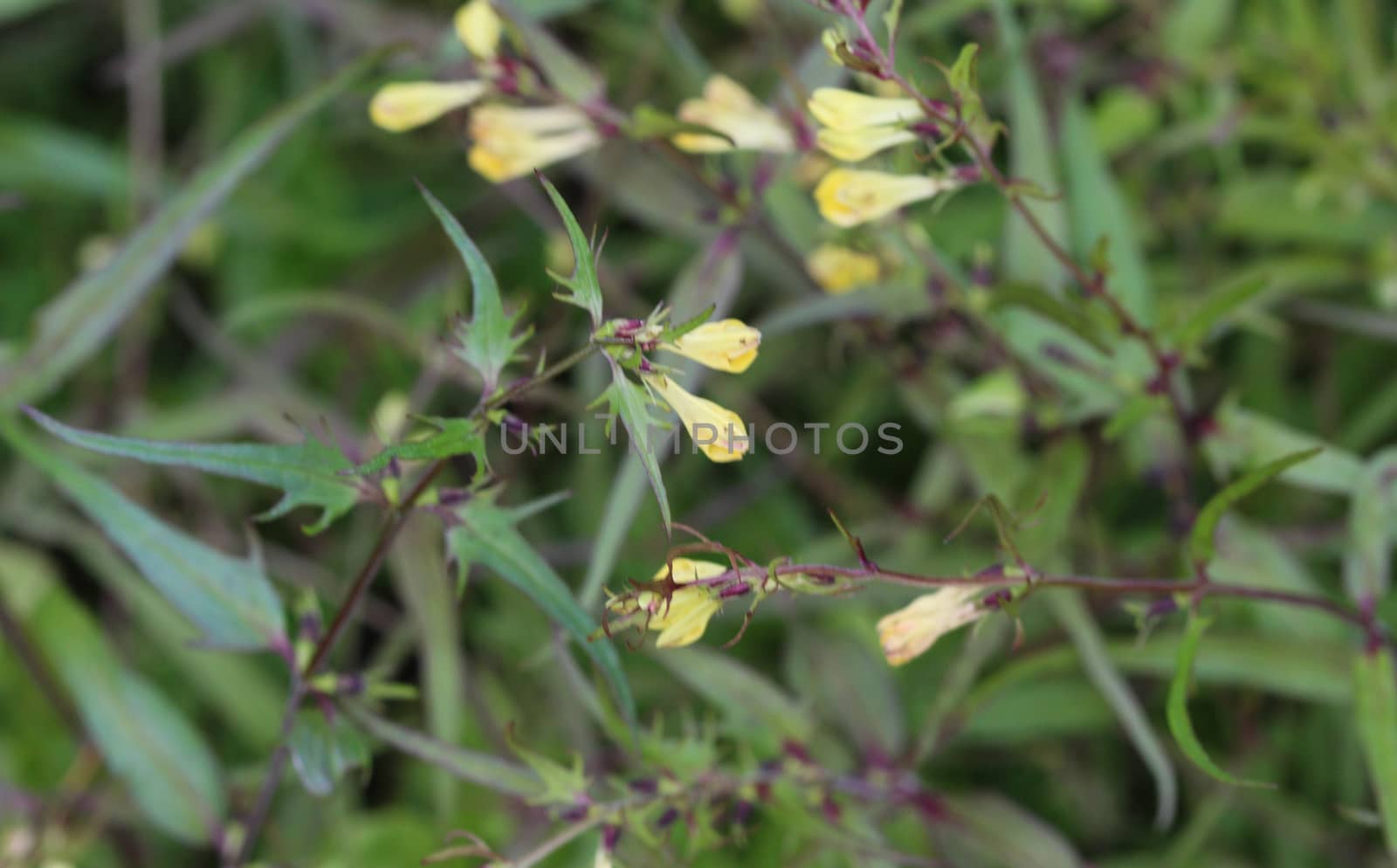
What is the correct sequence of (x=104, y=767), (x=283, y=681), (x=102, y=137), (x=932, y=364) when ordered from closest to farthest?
1. (x=932, y=364)
2. (x=104, y=767)
3. (x=283, y=681)
4. (x=102, y=137)

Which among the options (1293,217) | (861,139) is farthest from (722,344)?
(1293,217)

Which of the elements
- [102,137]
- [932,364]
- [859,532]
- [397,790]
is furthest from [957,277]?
[102,137]

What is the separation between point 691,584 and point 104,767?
84cm

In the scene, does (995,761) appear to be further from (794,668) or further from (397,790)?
(397,790)

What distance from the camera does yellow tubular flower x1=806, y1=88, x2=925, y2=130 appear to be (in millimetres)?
597

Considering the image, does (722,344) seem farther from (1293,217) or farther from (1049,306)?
(1293,217)

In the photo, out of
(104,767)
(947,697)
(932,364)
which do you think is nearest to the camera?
(947,697)

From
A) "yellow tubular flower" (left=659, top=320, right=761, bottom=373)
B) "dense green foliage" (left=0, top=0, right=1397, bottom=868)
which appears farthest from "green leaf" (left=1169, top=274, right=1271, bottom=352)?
"yellow tubular flower" (left=659, top=320, right=761, bottom=373)

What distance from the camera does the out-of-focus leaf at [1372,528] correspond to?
0.77m

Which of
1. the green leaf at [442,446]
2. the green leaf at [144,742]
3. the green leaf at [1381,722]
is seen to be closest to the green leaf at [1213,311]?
the green leaf at [1381,722]

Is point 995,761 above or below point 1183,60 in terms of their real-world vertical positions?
below

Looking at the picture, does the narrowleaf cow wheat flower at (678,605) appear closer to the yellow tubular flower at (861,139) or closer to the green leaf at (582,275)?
the green leaf at (582,275)

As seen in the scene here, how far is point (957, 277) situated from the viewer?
87 cm

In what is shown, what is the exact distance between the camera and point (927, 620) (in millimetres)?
568
